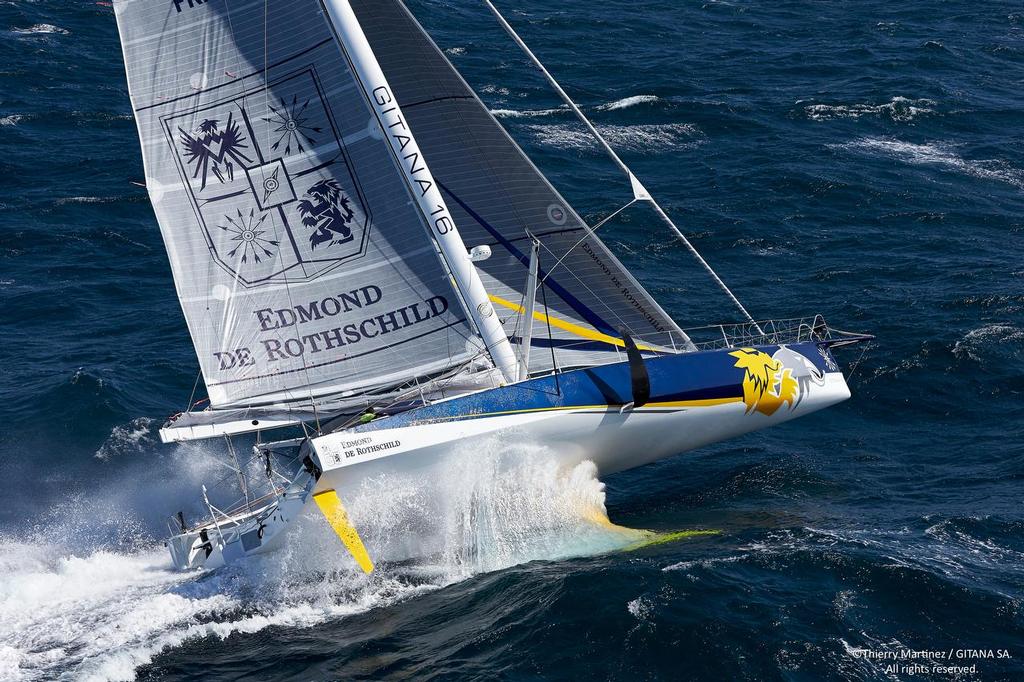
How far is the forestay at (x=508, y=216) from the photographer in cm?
2161

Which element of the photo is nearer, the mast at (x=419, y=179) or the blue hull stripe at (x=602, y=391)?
the mast at (x=419, y=179)

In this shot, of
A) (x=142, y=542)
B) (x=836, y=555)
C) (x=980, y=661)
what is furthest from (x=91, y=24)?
(x=980, y=661)

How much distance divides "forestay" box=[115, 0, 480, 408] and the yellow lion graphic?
5.31 metres

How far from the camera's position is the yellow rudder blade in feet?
64.2

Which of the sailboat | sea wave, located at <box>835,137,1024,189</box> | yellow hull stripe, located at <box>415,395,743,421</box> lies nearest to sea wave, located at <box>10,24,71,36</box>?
sea wave, located at <box>835,137,1024,189</box>

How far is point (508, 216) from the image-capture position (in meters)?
22.6

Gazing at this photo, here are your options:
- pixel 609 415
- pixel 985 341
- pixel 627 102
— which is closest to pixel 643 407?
pixel 609 415

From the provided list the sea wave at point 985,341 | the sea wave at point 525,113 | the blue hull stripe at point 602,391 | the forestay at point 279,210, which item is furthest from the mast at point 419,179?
the sea wave at point 525,113

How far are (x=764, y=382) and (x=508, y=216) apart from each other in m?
5.93

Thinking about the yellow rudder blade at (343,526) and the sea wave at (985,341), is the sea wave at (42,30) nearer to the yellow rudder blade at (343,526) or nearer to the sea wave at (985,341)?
the yellow rudder blade at (343,526)

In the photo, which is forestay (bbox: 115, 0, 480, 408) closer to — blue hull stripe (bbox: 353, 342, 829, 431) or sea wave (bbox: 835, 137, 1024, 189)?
blue hull stripe (bbox: 353, 342, 829, 431)

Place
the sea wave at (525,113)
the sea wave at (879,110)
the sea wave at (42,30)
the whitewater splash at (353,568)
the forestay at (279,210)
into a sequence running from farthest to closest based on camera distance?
the sea wave at (42,30), the sea wave at (525,113), the sea wave at (879,110), the forestay at (279,210), the whitewater splash at (353,568)

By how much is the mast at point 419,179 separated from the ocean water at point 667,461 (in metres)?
Result: 2.17

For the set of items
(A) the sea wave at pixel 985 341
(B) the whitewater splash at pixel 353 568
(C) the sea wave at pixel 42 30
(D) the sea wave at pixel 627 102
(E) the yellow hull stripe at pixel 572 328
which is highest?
(C) the sea wave at pixel 42 30
